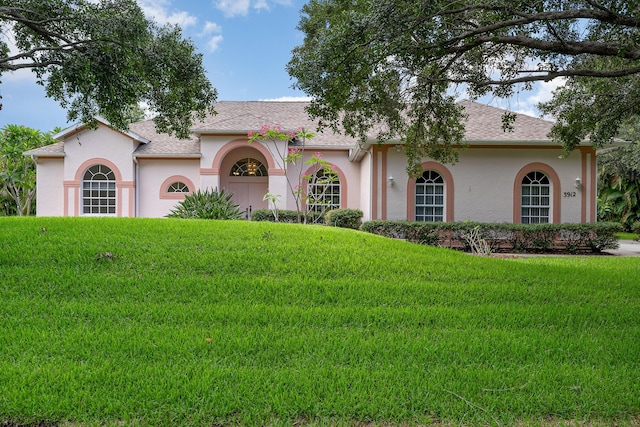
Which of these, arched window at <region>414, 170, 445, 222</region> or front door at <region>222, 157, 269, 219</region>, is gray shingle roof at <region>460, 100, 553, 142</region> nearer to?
arched window at <region>414, 170, 445, 222</region>

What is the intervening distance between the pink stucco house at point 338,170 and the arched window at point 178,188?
0.05 metres

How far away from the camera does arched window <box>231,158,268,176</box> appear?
19.7m

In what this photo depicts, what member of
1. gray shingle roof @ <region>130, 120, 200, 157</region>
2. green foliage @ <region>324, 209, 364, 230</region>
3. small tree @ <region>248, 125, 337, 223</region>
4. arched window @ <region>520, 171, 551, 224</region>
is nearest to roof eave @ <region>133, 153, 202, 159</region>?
gray shingle roof @ <region>130, 120, 200, 157</region>

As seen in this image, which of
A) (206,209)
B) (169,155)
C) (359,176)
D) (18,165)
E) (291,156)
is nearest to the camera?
(206,209)

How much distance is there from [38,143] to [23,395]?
2470cm

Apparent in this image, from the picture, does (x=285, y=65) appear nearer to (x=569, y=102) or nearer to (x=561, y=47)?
(x=561, y=47)

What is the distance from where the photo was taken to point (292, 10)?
13.0 m

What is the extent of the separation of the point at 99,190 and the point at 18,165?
747 centimetres

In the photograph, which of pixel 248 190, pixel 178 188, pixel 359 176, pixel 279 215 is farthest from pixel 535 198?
pixel 178 188

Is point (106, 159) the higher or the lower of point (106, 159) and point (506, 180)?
the higher

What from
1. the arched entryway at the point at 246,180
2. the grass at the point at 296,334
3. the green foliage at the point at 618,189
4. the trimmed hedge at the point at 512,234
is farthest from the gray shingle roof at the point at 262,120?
the green foliage at the point at 618,189

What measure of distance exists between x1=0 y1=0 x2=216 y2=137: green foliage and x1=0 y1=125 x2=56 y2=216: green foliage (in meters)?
15.5

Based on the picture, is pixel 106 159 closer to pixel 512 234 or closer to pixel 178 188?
pixel 178 188

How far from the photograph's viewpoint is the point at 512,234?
13.9 meters
